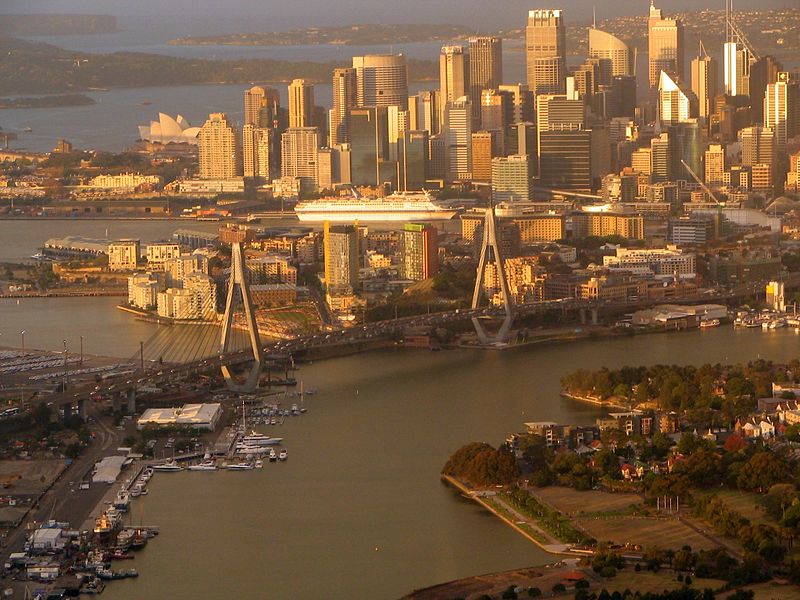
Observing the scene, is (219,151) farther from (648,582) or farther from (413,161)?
(648,582)

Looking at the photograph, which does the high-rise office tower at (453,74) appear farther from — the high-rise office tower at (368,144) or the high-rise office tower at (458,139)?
the high-rise office tower at (368,144)

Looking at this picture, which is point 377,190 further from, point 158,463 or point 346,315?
point 158,463

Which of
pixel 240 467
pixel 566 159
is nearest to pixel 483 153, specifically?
pixel 566 159

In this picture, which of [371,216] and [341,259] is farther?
[371,216]

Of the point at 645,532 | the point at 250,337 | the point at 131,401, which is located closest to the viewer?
the point at 645,532

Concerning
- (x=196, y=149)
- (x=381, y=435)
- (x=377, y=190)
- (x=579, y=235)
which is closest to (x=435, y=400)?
(x=381, y=435)

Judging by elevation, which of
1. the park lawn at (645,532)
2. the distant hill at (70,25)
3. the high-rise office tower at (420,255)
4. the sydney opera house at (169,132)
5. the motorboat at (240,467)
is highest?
the distant hill at (70,25)

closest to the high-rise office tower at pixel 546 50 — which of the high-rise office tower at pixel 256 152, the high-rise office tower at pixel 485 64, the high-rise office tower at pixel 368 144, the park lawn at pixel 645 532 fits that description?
the high-rise office tower at pixel 485 64
